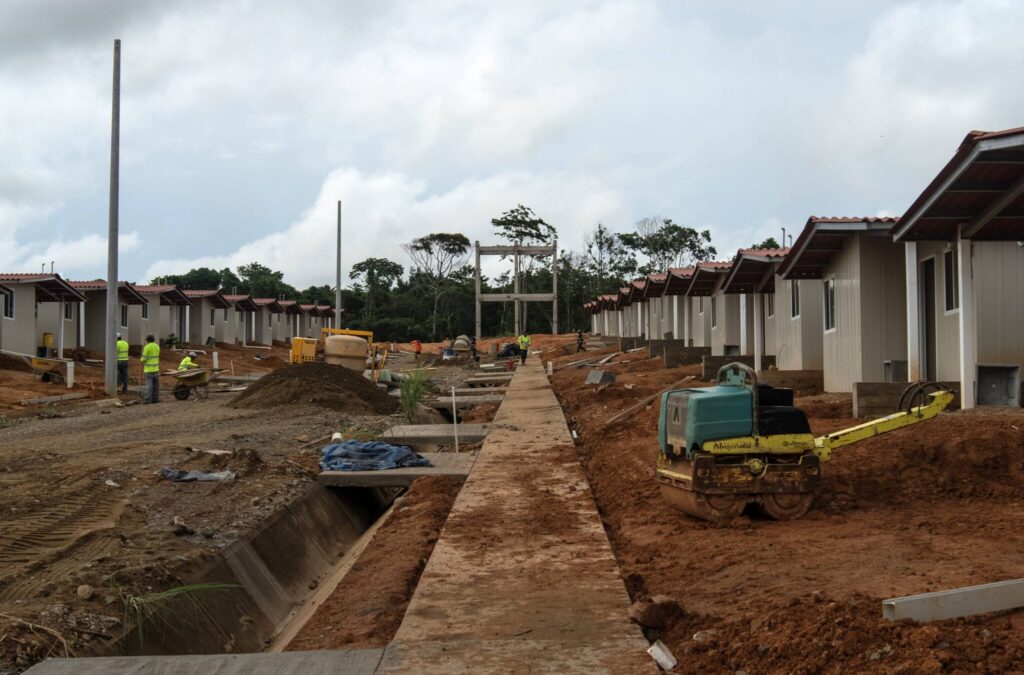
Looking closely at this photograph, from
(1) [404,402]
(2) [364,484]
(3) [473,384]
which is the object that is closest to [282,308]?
(3) [473,384]

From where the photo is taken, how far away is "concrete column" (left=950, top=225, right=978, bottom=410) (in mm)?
11266

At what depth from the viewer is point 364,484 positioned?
11461 millimetres

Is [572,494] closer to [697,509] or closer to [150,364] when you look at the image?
A: [697,509]

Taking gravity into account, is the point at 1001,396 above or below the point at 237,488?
above

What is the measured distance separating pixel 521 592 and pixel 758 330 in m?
16.5

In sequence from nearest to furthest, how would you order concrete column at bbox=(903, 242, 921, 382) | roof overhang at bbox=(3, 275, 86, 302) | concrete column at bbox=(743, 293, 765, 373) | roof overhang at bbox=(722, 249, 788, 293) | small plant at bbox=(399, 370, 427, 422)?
concrete column at bbox=(903, 242, 921, 382) < small plant at bbox=(399, 370, 427, 422) < roof overhang at bbox=(722, 249, 788, 293) < concrete column at bbox=(743, 293, 765, 373) < roof overhang at bbox=(3, 275, 86, 302)

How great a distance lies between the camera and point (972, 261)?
11.4 metres

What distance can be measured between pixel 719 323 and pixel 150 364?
48.2ft

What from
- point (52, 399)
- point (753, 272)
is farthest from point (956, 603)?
point (52, 399)

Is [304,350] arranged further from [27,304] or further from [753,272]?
[753,272]

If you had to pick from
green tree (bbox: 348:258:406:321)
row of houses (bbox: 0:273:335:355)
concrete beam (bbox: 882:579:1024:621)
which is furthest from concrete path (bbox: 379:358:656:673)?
green tree (bbox: 348:258:406:321)

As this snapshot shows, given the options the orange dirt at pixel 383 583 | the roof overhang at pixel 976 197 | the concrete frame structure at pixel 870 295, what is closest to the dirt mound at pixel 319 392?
the orange dirt at pixel 383 583

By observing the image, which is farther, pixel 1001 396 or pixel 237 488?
pixel 1001 396

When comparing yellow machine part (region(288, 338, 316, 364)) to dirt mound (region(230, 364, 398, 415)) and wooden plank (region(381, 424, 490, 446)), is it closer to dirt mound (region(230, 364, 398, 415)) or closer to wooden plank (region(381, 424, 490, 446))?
dirt mound (region(230, 364, 398, 415))
